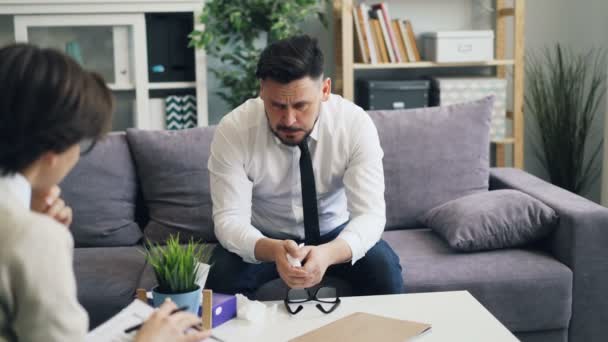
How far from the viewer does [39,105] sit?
0.99 m

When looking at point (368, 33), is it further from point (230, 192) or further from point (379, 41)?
point (230, 192)

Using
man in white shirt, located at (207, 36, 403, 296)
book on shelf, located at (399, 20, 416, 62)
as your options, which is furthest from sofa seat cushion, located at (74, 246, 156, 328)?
book on shelf, located at (399, 20, 416, 62)

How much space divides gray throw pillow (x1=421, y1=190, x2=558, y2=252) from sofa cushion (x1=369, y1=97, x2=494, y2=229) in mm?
230

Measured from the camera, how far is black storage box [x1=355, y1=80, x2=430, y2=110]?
3.58 meters

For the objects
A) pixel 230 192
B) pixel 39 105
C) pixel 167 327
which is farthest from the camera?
pixel 230 192

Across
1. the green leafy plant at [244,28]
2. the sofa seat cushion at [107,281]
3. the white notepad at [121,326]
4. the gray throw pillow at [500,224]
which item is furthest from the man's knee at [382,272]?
the green leafy plant at [244,28]

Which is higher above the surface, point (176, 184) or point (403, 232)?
point (176, 184)

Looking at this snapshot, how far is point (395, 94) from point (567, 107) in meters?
0.83

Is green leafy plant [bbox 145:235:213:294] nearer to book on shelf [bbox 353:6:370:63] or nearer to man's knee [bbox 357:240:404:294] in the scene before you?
man's knee [bbox 357:240:404:294]

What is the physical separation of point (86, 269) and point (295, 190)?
65 cm

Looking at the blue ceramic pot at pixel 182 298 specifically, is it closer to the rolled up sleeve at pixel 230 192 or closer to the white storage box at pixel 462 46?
the rolled up sleeve at pixel 230 192

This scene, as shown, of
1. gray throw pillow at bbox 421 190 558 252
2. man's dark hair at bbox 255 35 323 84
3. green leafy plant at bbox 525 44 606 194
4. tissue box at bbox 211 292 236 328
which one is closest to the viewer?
tissue box at bbox 211 292 236 328

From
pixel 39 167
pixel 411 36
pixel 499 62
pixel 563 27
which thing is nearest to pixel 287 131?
pixel 39 167

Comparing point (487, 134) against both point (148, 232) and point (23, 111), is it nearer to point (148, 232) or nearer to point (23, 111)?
point (148, 232)
